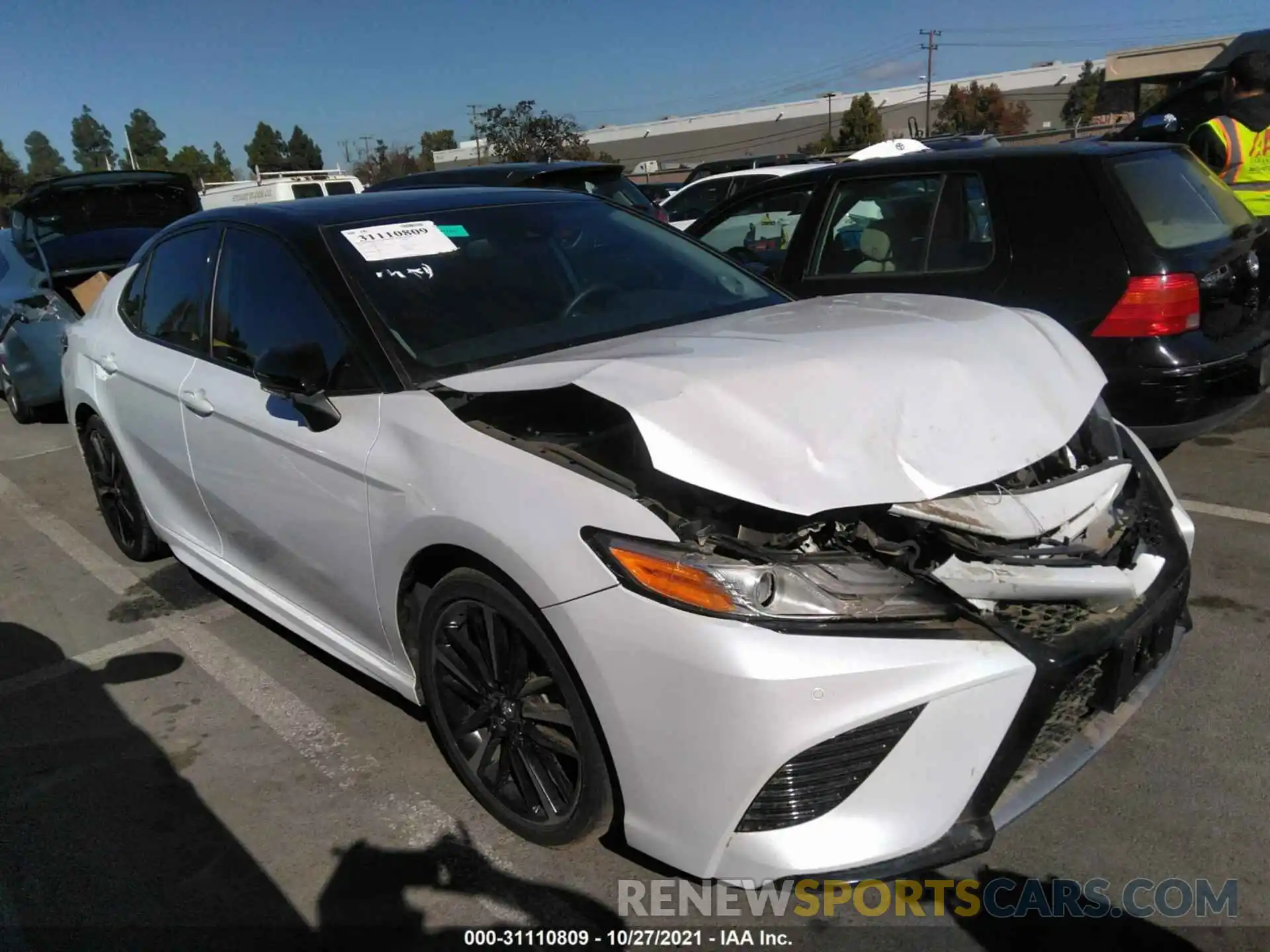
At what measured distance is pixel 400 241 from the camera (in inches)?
120

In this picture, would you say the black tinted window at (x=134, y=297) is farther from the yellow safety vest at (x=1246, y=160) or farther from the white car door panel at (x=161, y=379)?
the yellow safety vest at (x=1246, y=160)

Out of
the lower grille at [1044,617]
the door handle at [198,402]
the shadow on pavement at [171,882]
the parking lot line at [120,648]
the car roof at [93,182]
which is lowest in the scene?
the parking lot line at [120,648]

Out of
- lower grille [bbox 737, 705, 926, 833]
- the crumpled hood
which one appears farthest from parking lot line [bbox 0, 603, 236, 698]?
lower grille [bbox 737, 705, 926, 833]

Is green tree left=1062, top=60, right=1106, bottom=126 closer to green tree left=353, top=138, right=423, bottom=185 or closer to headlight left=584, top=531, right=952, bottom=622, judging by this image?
green tree left=353, top=138, right=423, bottom=185

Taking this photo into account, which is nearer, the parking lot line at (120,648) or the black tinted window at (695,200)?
the parking lot line at (120,648)

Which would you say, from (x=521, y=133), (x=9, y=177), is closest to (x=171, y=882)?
(x=521, y=133)

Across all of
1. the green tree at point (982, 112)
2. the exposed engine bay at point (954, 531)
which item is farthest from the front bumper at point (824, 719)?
→ the green tree at point (982, 112)

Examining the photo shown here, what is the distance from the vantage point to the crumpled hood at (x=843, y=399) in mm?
2045

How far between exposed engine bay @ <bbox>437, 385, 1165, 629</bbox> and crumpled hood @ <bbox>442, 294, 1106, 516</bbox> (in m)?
0.06

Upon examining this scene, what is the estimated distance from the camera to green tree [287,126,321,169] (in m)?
103

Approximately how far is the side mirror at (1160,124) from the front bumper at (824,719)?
6069 millimetres

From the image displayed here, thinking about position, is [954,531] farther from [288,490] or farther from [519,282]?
[288,490]

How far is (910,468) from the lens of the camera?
2.08 m

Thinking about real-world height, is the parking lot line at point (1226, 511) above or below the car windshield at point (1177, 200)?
below
